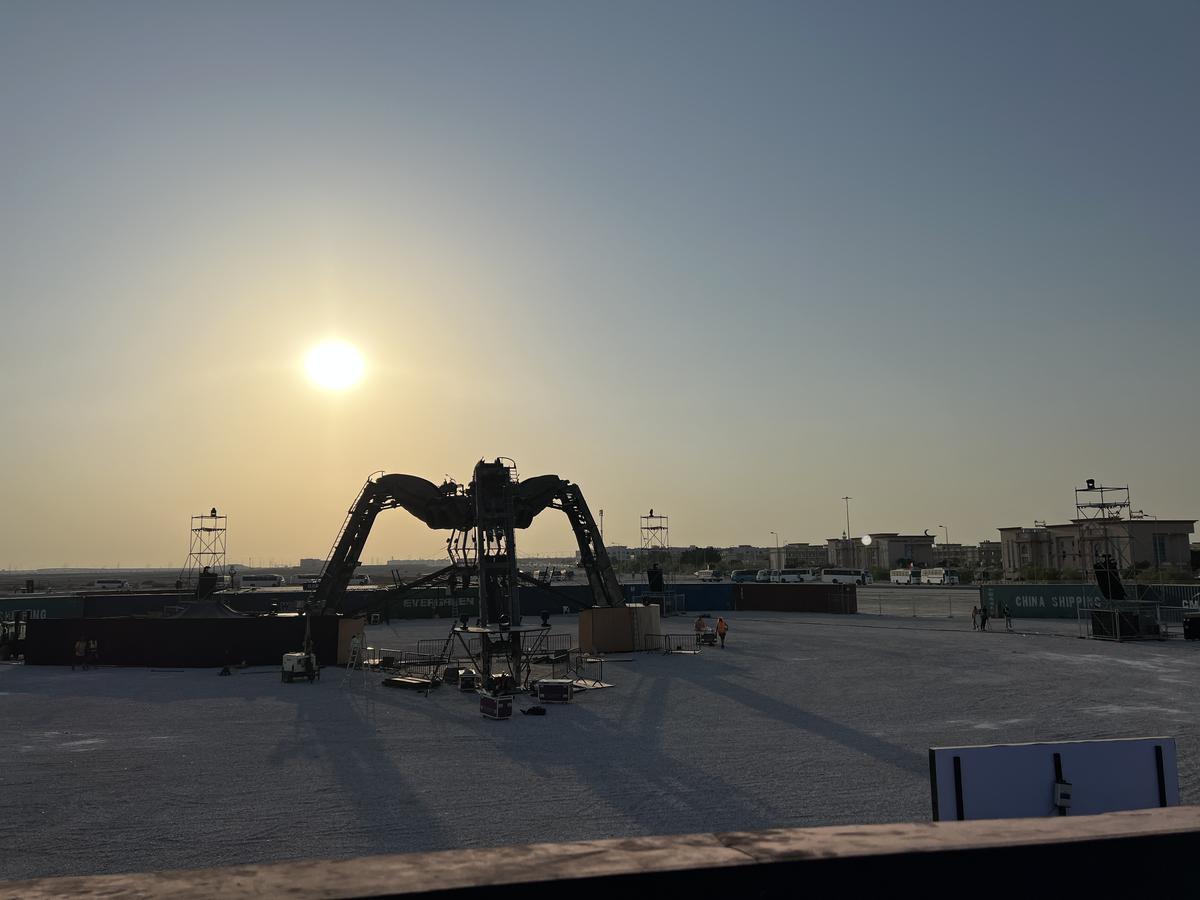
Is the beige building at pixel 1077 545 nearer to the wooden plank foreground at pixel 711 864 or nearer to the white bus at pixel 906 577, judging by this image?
the white bus at pixel 906 577

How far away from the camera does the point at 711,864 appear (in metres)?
3.25

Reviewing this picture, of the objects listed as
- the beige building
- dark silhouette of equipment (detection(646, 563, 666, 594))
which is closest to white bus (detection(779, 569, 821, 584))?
the beige building

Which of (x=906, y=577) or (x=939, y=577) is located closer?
(x=939, y=577)

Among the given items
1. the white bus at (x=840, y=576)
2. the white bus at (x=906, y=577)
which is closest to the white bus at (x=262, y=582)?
the white bus at (x=840, y=576)

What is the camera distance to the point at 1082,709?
25.9 meters

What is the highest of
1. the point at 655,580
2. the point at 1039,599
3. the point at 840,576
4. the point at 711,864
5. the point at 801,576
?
the point at 711,864

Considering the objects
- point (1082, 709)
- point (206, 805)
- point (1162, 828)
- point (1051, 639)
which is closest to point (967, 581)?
point (1051, 639)

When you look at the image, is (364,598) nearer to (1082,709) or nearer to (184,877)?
(1082,709)

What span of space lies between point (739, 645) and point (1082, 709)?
22.6 metres

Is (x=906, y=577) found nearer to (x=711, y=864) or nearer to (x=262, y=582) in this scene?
(x=262, y=582)

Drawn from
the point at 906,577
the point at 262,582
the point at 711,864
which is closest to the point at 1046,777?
the point at 711,864

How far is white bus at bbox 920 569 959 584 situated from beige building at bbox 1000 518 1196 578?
6895mm

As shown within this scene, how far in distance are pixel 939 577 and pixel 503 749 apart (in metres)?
114

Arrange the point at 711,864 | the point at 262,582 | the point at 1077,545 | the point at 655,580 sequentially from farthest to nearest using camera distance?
the point at 262,582 → the point at 1077,545 → the point at 655,580 → the point at 711,864
